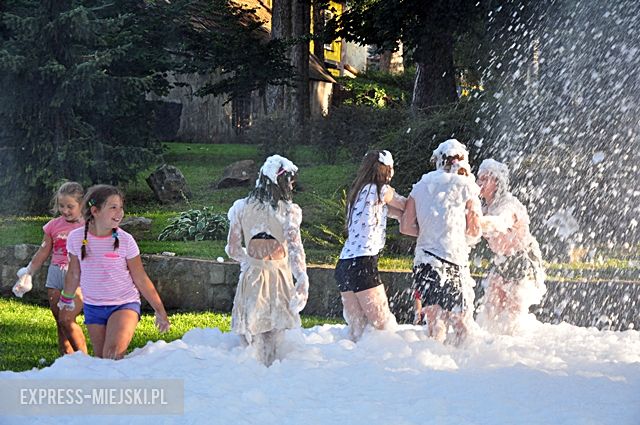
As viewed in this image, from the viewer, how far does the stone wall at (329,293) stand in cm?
1045

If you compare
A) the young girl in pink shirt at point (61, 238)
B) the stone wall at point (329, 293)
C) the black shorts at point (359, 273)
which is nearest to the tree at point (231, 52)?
the stone wall at point (329, 293)

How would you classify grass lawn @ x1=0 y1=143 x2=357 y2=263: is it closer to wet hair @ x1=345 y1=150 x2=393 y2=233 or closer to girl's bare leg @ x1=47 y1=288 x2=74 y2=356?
girl's bare leg @ x1=47 y1=288 x2=74 y2=356

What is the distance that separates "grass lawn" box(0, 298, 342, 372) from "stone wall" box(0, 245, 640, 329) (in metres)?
0.31

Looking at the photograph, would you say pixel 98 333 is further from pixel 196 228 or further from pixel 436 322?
Answer: pixel 196 228

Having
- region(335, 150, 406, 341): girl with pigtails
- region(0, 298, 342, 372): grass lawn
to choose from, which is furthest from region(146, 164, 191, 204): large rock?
region(335, 150, 406, 341): girl with pigtails

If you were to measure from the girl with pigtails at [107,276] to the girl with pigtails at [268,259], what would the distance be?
0.70 meters

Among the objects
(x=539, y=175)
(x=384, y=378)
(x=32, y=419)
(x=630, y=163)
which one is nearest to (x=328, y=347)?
(x=384, y=378)

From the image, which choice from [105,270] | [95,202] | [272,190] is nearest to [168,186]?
[272,190]

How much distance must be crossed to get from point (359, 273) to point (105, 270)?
210 cm

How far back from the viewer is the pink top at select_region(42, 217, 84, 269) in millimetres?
8031

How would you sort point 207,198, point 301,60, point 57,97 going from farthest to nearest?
point 301,60 → point 207,198 → point 57,97

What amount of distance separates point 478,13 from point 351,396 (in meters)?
12.7

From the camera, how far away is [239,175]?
19719 millimetres

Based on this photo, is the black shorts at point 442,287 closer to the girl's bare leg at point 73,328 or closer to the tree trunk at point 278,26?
the girl's bare leg at point 73,328
